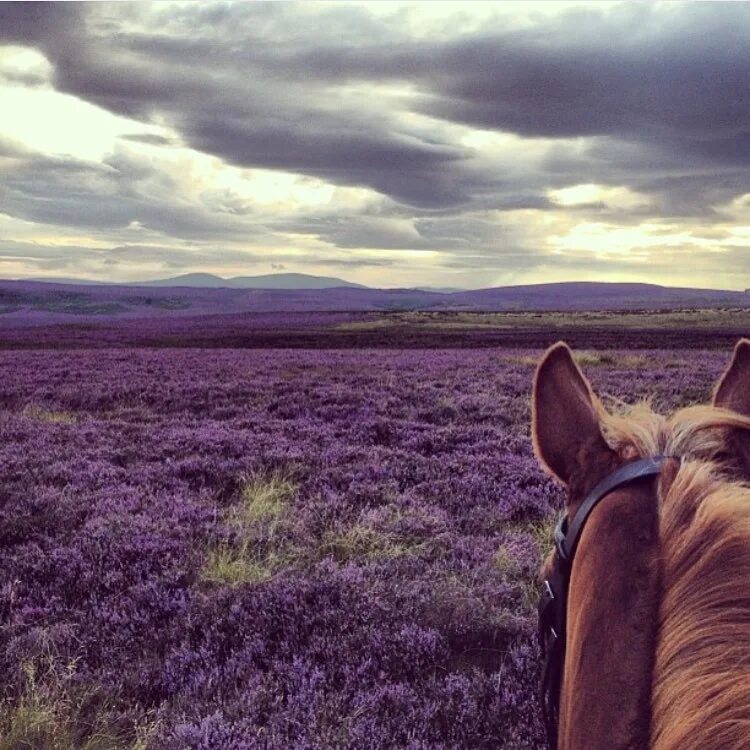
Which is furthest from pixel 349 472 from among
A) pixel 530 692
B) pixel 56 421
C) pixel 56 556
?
pixel 56 421

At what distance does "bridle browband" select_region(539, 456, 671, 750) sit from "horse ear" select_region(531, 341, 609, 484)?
122 millimetres

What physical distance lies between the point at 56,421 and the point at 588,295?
628ft

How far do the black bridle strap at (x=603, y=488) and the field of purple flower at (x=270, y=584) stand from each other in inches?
80.1

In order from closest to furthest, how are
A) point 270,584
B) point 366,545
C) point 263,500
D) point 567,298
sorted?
point 270,584
point 366,545
point 263,500
point 567,298

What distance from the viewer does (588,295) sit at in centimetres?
18875

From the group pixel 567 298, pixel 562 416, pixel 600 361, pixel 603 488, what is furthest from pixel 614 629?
pixel 567 298

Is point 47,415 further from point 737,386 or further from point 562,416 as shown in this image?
point 737,386

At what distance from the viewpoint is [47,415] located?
12195 mm

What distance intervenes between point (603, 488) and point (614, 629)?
27cm

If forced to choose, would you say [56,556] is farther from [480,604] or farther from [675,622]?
[675,622]

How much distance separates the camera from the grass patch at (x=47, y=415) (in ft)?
38.5

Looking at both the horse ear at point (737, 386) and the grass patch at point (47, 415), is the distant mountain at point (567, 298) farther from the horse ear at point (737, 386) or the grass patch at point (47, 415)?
the horse ear at point (737, 386)

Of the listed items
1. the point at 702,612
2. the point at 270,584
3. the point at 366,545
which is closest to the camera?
the point at 702,612

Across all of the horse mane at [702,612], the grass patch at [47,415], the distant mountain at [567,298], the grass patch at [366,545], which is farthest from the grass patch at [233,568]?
the distant mountain at [567,298]
